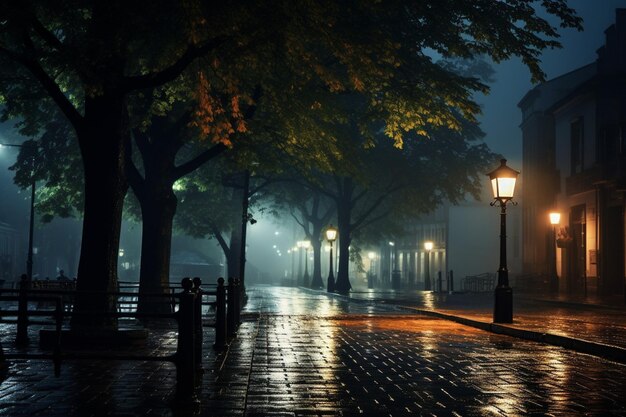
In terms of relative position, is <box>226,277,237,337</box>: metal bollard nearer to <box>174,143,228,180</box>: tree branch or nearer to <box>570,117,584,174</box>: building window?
<box>174,143,228,180</box>: tree branch

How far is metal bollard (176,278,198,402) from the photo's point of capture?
24.7 feet

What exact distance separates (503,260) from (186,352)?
39.1ft

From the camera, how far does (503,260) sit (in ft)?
60.0

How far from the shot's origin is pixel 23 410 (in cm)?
686

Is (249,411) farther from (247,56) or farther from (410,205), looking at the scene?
(410,205)

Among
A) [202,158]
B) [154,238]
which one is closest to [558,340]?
[202,158]

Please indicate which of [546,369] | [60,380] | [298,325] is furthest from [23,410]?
[298,325]

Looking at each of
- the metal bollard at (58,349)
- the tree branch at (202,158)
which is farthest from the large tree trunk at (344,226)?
the metal bollard at (58,349)

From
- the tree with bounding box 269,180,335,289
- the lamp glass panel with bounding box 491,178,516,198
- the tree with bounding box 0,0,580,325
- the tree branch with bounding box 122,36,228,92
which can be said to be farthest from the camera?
the tree with bounding box 269,180,335,289

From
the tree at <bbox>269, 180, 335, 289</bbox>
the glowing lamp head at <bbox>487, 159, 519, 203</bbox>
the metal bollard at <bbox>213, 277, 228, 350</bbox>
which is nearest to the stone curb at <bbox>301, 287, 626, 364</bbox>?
the glowing lamp head at <bbox>487, 159, 519, 203</bbox>

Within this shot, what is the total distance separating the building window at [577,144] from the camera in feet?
125

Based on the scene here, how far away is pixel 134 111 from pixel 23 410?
41.2 ft

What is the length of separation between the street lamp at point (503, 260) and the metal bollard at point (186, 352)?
11184mm

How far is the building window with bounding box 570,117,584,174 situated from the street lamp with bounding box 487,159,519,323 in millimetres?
20621
